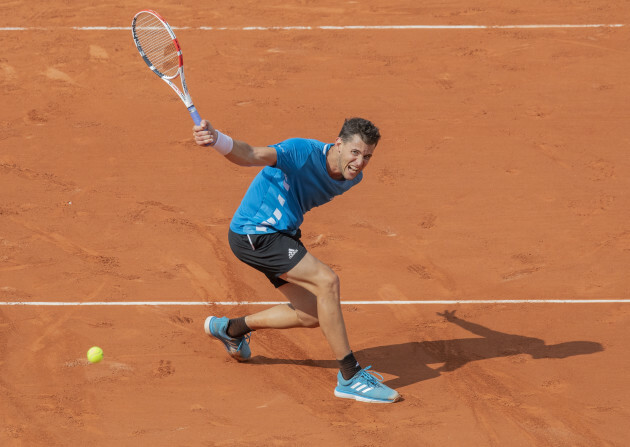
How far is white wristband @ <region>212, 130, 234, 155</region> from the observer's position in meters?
5.95

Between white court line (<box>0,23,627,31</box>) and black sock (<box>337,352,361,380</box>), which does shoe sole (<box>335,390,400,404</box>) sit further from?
white court line (<box>0,23,627,31</box>)

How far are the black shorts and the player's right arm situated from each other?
58cm

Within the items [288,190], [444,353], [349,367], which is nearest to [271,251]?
[288,190]

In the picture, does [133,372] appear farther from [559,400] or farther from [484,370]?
[559,400]

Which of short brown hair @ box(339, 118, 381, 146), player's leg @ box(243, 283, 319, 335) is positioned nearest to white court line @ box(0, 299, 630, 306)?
player's leg @ box(243, 283, 319, 335)

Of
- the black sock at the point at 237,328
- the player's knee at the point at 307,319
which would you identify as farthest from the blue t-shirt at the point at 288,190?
the black sock at the point at 237,328

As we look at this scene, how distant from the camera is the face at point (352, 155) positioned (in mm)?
6617

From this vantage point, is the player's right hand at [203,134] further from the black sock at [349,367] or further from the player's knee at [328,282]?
the black sock at [349,367]

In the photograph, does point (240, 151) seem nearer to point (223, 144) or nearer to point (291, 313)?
point (223, 144)

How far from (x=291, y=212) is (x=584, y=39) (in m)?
7.38

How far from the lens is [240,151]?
6.11m

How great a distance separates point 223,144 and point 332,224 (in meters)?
3.69

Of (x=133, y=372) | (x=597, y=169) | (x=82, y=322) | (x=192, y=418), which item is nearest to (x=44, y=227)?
(x=82, y=322)

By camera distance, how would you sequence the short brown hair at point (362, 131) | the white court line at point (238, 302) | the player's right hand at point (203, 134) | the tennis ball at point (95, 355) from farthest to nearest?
the white court line at point (238, 302)
the tennis ball at point (95, 355)
the short brown hair at point (362, 131)
the player's right hand at point (203, 134)
